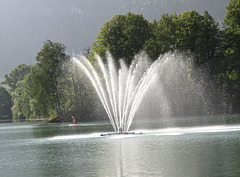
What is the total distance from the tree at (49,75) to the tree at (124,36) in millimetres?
16345

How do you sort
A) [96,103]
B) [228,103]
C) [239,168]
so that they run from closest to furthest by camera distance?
[239,168]
[228,103]
[96,103]

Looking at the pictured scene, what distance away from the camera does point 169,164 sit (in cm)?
2216

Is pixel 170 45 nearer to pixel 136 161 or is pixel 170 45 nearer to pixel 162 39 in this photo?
pixel 162 39

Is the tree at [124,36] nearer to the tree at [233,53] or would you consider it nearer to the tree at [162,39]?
the tree at [162,39]

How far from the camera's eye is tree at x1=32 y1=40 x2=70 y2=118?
4087 inches

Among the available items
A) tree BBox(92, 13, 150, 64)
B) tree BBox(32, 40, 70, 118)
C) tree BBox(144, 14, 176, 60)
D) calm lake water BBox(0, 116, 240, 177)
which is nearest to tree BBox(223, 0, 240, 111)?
tree BBox(144, 14, 176, 60)

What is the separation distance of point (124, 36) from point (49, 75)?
23.9 m

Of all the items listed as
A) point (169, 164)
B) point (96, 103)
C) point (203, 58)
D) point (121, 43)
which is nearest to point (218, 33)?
point (203, 58)

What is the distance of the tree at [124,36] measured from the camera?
91.8m

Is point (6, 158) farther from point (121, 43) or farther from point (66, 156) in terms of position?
point (121, 43)

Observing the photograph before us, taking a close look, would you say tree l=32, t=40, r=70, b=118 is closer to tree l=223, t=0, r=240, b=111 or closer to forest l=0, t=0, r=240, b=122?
forest l=0, t=0, r=240, b=122

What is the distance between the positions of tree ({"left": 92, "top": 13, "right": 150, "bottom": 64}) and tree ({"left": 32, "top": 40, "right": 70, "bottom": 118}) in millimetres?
16345

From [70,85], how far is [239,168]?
296 ft

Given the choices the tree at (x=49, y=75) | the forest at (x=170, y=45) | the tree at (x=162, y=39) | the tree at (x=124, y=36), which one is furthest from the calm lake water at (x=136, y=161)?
the tree at (x=49, y=75)
